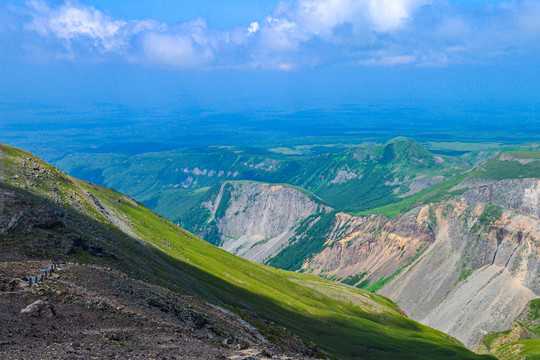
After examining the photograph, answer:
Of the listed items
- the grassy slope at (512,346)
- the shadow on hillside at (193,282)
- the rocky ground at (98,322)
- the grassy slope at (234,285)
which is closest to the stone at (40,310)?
the rocky ground at (98,322)

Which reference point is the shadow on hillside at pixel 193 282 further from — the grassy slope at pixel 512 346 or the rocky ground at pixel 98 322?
the grassy slope at pixel 512 346

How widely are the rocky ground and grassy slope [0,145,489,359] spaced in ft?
96.0

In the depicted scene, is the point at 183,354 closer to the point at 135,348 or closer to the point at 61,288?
the point at 135,348

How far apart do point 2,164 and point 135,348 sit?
95714 mm

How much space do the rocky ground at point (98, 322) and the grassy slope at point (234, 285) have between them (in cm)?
2925

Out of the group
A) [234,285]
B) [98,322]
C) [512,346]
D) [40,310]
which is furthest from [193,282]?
[512,346]

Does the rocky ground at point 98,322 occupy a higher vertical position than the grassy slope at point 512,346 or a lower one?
higher

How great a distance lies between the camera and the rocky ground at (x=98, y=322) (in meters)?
34.3

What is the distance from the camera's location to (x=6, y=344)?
3225 cm

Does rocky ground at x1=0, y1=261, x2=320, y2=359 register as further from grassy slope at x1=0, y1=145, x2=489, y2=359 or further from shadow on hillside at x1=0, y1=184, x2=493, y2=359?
grassy slope at x1=0, y1=145, x2=489, y2=359

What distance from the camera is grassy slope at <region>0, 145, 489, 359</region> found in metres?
107

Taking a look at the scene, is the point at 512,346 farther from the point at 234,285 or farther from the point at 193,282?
the point at 193,282

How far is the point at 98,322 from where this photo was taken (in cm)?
4053

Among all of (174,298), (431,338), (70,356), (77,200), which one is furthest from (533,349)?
(70,356)
